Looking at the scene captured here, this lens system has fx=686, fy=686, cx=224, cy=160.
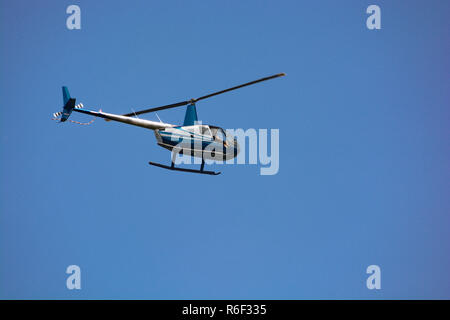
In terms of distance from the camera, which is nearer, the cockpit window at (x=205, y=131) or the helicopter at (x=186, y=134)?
the helicopter at (x=186, y=134)

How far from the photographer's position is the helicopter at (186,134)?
24.0 m

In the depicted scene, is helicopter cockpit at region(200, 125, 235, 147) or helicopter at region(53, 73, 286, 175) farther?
helicopter cockpit at region(200, 125, 235, 147)

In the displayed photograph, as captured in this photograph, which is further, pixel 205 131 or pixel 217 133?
pixel 217 133

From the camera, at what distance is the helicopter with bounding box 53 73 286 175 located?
24031mm

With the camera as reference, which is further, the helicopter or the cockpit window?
the cockpit window

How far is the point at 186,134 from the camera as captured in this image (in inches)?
967
